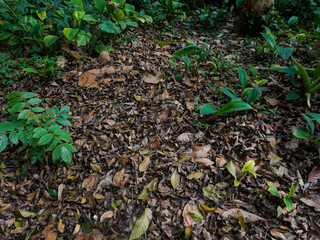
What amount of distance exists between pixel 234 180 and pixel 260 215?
0.34 m

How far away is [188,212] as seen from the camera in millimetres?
1693

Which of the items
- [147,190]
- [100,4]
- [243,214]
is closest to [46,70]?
[100,4]

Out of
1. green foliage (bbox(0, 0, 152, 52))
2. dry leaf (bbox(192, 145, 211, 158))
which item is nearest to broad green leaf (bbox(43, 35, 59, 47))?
green foliage (bbox(0, 0, 152, 52))

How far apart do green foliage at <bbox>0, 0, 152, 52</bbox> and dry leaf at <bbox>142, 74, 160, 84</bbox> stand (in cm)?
81

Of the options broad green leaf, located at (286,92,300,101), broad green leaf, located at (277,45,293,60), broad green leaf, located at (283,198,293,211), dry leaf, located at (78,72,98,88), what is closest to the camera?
broad green leaf, located at (283,198,293,211)

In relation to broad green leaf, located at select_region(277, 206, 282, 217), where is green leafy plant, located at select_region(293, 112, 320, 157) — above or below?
above

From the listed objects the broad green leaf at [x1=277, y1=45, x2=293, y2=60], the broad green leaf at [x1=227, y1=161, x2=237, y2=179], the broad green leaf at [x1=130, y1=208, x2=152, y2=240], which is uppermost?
the broad green leaf at [x1=277, y1=45, x2=293, y2=60]

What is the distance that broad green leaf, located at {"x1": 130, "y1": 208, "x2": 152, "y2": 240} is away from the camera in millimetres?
1594

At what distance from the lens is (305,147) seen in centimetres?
203

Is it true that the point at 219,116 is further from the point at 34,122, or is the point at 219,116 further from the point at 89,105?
the point at 34,122

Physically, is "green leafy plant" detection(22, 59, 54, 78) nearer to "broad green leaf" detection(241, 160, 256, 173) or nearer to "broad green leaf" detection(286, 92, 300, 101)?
"broad green leaf" detection(241, 160, 256, 173)

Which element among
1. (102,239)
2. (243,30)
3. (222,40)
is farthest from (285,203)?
(243,30)

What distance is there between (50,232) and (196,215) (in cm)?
129

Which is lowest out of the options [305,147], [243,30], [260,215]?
[260,215]
